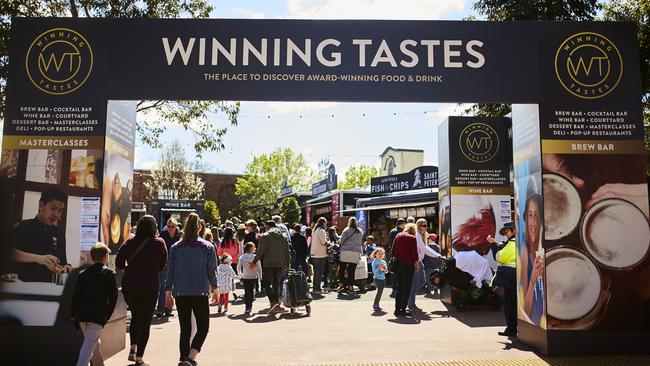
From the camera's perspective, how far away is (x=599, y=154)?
6.21 metres

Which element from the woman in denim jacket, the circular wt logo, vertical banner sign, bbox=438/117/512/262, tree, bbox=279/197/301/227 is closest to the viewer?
the woman in denim jacket

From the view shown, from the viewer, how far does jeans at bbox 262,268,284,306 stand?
361 inches

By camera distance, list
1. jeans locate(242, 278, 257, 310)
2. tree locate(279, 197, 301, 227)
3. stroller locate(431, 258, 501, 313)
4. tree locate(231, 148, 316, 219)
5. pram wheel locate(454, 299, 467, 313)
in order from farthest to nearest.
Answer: tree locate(231, 148, 316, 219) → tree locate(279, 197, 301, 227) → stroller locate(431, 258, 501, 313) → pram wheel locate(454, 299, 467, 313) → jeans locate(242, 278, 257, 310)

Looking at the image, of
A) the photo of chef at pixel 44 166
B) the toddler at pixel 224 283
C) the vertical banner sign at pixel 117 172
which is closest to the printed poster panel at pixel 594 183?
the vertical banner sign at pixel 117 172

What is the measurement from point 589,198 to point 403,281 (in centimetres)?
367

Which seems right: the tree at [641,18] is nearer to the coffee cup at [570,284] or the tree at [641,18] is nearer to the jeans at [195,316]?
the coffee cup at [570,284]

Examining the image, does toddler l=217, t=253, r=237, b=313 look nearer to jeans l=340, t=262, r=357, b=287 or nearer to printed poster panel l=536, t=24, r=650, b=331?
jeans l=340, t=262, r=357, b=287

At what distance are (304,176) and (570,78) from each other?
45.9 metres

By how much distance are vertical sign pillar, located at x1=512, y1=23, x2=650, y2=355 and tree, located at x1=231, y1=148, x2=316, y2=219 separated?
44.4 meters

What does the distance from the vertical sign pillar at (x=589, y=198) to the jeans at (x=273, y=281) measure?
14.2 feet

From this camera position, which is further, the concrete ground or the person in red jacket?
the person in red jacket

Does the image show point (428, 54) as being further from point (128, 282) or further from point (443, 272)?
point (443, 272)

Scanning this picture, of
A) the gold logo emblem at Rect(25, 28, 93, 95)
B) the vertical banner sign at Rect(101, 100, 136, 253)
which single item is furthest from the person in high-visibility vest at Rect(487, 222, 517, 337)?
the gold logo emblem at Rect(25, 28, 93, 95)

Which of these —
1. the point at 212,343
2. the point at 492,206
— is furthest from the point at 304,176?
the point at 212,343
